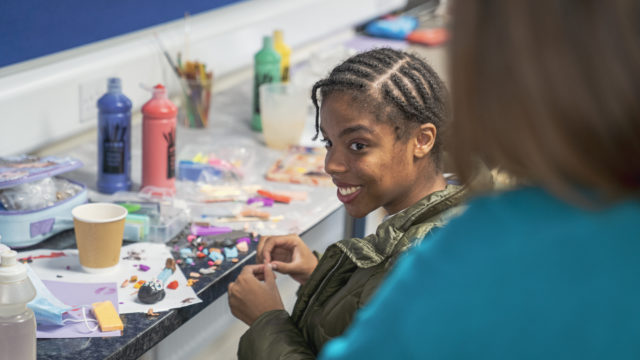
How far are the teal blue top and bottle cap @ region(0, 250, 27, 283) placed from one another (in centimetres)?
69

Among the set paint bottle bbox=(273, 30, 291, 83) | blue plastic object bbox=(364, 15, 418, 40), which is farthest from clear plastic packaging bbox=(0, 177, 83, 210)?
blue plastic object bbox=(364, 15, 418, 40)

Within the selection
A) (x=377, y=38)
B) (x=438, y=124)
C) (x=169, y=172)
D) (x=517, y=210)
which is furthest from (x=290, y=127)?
(x=517, y=210)

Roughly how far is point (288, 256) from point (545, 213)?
3.62ft

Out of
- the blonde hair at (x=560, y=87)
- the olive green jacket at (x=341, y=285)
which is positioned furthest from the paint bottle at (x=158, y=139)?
the blonde hair at (x=560, y=87)

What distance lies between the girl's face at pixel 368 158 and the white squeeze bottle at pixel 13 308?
58 cm

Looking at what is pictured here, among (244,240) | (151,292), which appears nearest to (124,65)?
(244,240)

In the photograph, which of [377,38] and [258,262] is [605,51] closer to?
[258,262]

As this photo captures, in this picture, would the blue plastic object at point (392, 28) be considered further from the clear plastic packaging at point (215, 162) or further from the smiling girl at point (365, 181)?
the smiling girl at point (365, 181)

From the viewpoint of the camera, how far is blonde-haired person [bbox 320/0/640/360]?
0.55 meters

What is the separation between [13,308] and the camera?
3.67ft

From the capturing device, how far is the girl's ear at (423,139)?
1.42 meters

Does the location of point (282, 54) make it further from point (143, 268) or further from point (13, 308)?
point (13, 308)

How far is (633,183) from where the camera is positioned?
59cm

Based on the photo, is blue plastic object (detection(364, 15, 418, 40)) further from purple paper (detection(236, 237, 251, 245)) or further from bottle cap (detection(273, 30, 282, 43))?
purple paper (detection(236, 237, 251, 245))
